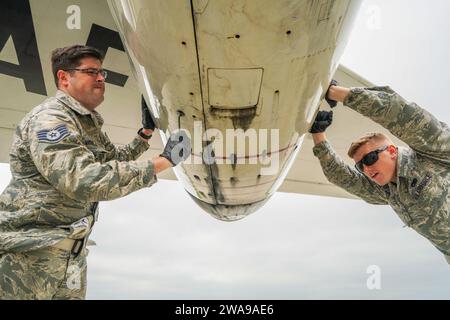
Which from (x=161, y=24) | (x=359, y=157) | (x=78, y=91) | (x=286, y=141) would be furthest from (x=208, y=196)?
(x=161, y=24)

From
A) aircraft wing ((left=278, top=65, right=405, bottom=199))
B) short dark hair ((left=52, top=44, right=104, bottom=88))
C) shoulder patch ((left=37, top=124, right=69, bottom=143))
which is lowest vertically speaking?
aircraft wing ((left=278, top=65, right=405, bottom=199))

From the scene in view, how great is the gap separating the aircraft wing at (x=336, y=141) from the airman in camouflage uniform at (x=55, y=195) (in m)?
3.10

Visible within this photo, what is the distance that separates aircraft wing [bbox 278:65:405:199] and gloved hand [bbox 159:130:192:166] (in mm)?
2371

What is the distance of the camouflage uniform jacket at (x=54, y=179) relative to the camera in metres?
1.97

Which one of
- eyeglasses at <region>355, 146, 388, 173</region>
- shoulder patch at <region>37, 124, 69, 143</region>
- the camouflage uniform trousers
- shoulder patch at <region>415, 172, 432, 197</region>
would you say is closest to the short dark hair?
shoulder patch at <region>37, 124, 69, 143</region>

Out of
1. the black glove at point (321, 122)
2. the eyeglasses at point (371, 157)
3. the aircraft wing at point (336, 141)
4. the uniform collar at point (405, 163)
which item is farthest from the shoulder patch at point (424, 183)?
the aircraft wing at point (336, 141)

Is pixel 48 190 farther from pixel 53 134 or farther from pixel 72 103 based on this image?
pixel 72 103

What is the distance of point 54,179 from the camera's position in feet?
6.47

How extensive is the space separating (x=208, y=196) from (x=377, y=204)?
1719 mm

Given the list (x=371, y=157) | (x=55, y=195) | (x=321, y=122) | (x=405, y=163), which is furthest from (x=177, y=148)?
(x=405, y=163)

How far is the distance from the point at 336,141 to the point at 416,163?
3123 millimetres

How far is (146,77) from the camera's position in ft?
9.00

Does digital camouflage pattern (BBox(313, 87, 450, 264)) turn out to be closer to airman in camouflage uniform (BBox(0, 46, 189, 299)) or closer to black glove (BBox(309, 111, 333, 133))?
black glove (BBox(309, 111, 333, 133))

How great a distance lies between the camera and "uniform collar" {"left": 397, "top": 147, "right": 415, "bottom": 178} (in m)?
3.12
